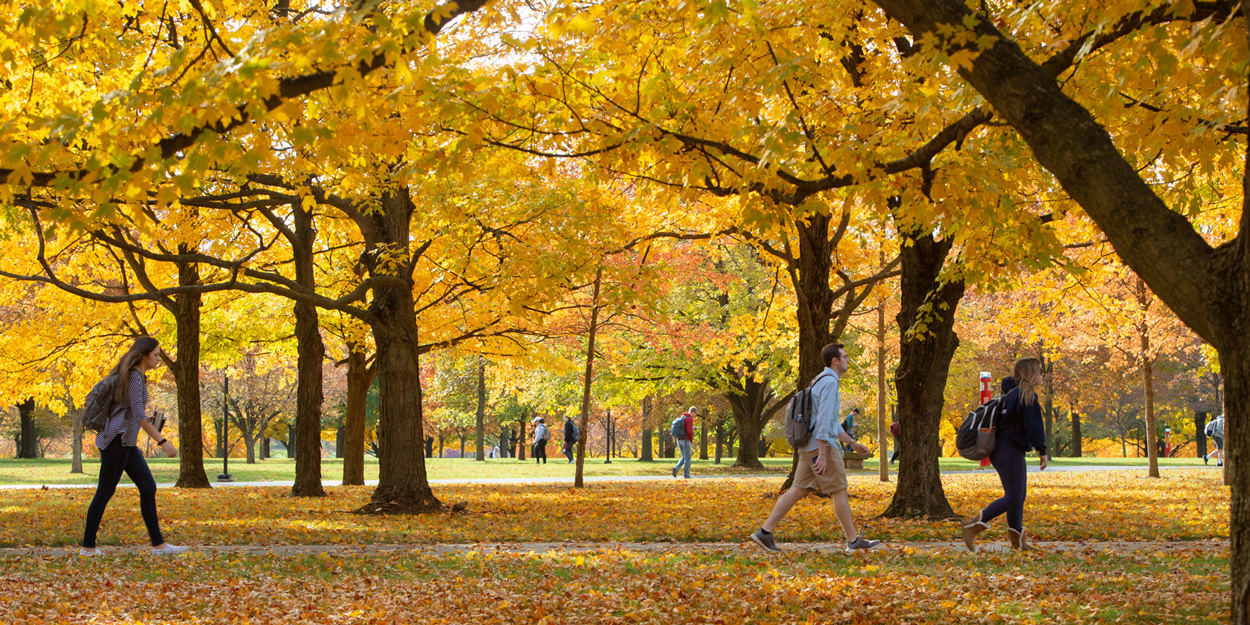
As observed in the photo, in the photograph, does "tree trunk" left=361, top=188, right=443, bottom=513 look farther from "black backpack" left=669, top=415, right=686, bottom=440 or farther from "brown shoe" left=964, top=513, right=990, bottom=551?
"black backpack" left=669, top=415, right=686, bottom=440

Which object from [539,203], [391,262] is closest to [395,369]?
[391,262]

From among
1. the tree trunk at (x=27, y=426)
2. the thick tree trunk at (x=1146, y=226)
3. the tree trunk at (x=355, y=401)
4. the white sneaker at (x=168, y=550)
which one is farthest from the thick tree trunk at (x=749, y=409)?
the tree trunk at (x=27, y=426)

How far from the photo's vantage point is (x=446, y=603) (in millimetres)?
5926

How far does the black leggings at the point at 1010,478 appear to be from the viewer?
7926mm

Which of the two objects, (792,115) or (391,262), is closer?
(792,115)

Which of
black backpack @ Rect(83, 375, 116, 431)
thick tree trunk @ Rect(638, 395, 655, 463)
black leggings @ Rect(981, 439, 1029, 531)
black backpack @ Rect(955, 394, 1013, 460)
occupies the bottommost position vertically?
thick tree trunk @ Rect(638, 395, 655, 463)

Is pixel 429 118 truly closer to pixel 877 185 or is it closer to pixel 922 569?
pixel 877 185

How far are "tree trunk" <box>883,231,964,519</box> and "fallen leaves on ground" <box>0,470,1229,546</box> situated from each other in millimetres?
458

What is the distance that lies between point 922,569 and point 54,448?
304 feet

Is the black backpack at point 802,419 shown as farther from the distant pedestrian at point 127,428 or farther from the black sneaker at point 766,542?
the distant pedestrian at point 127,428

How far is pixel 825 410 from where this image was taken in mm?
7891

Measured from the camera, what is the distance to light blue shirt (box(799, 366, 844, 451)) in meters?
7.89

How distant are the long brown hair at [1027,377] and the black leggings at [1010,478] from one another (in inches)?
16.4

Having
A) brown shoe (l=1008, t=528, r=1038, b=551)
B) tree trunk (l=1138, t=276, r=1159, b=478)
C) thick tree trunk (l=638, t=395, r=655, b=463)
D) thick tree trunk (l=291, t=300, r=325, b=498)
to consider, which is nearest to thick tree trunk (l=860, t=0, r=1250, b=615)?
brown shoe (l=1008, t=528, r=1038, b=551)
